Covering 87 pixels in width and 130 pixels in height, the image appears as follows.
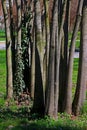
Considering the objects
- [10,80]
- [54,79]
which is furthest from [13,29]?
[54,79]

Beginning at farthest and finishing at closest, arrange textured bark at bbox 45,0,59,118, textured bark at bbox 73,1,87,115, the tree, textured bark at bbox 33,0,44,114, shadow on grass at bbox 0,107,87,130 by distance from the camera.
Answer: the tree < textured bark at bbox 73,1,87,115 < textured bark at bbox 33,0,44,114 < textured bark at bbox 45,0,59,118 < shadow on grass at bbox 0,107,87,130

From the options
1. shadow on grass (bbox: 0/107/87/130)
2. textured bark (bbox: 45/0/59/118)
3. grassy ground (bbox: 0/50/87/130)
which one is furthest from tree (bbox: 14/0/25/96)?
textured bark (bbox: 45/0/59/118)

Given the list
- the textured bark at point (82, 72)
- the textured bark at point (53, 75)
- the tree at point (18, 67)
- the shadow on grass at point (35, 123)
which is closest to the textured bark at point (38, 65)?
the shadow on grass at point (35, 123)

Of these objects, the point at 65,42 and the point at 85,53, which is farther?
the point at 65,42

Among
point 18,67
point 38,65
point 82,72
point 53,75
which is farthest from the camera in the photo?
point 18,67

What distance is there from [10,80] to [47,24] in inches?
113

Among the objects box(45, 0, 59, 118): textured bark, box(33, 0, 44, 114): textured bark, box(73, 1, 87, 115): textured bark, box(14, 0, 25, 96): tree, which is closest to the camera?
box(45, 0, 59, 118): textured bark

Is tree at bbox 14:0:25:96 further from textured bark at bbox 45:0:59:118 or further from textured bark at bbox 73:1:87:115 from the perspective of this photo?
textured bark at bbox 45:0:59:118

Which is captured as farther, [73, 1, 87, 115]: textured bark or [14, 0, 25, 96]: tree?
[14, 0, 25, 96]: tree

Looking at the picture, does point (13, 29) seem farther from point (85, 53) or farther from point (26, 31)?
point (85, 53)

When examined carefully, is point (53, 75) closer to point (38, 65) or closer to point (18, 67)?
point (38, 65)

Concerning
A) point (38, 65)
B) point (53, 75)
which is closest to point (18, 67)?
point (38, 65)

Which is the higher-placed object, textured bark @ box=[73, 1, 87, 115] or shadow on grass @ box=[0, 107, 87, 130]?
textured bark @ box=[73, 1, 87, 115]

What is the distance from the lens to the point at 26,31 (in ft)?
37.7
